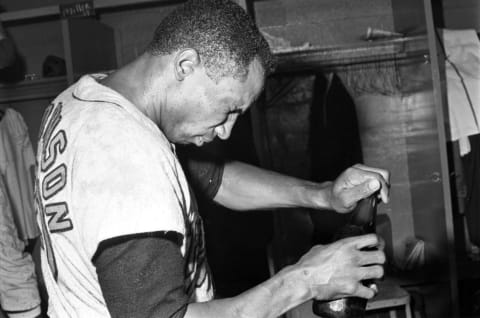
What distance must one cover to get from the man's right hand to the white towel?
2141mm

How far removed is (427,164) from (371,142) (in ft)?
1.76

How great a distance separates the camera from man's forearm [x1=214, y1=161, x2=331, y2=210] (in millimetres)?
1622

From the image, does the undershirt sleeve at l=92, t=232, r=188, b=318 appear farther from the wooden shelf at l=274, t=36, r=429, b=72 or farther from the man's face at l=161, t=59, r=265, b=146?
the wooden shelf at l=274, t=36, r=429, b=72

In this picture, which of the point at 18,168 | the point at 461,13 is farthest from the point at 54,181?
the point at 461,13

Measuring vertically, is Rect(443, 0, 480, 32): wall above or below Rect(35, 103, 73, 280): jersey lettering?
above

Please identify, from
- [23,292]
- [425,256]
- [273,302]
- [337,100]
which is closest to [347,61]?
[337,100]

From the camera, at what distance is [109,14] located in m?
3.62

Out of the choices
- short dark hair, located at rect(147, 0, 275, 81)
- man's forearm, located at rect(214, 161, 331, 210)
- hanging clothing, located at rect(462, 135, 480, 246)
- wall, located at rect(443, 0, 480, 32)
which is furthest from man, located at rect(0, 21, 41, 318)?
wall, located at rect(443, 0, 480, 32)

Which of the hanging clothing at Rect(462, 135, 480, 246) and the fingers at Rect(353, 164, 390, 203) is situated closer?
the fingers at Rect(353, 164, 390, 203)

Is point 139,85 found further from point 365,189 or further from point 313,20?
point 313,20

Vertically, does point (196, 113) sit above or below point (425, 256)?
above

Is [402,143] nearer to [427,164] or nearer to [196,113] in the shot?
[427,164]

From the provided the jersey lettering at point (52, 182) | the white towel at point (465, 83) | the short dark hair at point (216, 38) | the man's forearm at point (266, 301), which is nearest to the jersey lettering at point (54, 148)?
the jersey lettering at point (52, 182)

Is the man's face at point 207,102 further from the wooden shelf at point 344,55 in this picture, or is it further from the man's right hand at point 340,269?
the wooden shelf at point 344,55
